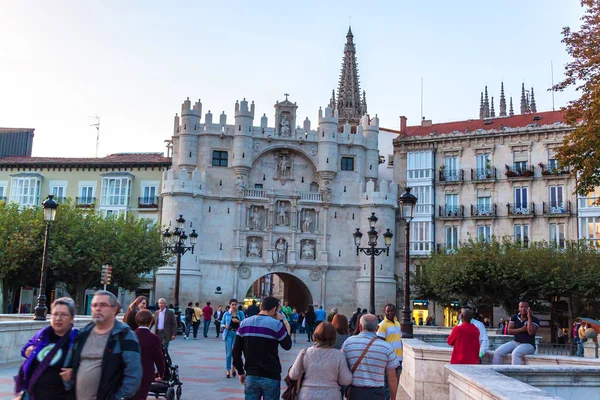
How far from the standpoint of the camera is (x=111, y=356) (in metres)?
5.52

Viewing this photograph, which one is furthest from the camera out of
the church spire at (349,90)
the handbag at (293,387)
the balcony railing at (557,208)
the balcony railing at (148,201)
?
the church spire at (349,90)

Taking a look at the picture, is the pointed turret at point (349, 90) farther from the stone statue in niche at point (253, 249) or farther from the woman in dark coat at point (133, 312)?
the woman in dark coat at point (133, 312)

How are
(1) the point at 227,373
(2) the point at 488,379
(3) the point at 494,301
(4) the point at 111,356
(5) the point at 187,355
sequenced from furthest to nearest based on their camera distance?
(3) the point at 494,301, (5) the point at 187,355, (1) the point at 227,373, (2) the point at 488,379, (4) the point at 111,356

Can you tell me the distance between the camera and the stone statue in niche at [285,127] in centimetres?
5430

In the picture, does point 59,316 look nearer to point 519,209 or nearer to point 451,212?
point 519,209

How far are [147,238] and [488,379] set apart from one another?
38407mm

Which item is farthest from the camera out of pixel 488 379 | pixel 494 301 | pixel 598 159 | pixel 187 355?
pixel 494 301

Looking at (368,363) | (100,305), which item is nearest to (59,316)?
(100,305)

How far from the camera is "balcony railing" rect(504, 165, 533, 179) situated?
1982 inches

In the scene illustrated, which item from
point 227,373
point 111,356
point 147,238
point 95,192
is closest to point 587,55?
point 227,373

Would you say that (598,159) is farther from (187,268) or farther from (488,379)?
(187,268)

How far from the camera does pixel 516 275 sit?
41.2m

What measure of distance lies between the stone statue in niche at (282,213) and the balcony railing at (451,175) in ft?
39.1

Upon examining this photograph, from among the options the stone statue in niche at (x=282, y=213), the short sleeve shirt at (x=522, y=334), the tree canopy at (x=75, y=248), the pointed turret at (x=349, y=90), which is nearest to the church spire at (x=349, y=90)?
the pointed turret at (x=349, y=90)
